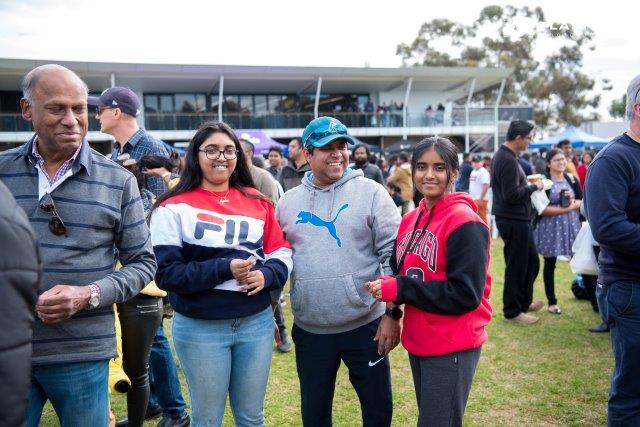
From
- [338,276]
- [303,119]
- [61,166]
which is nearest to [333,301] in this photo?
[338,276]

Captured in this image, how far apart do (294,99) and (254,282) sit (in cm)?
3032

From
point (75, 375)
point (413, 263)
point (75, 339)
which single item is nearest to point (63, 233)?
point (75, 339)

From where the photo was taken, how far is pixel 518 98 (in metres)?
41.6

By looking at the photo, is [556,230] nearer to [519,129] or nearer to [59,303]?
[519,129]

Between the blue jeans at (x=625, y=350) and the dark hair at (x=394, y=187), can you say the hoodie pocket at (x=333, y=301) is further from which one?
the dark hair at (x=394, y=187)

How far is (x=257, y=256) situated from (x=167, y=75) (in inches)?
996

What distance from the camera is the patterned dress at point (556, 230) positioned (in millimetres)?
6016

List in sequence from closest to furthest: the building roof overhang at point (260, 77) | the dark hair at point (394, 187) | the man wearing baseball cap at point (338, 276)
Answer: the man wearing baseball cap at point (338, 276) < the dark hair at point (394, 187) < the building roof overhang at point (260, 77)

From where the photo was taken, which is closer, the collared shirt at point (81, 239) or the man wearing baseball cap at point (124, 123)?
the collared shirt at point (81, 239)

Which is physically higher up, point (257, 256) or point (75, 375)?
point (257, 256)

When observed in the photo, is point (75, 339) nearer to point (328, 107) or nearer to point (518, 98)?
point (328, 107)

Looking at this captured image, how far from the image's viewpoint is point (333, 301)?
2.71 m

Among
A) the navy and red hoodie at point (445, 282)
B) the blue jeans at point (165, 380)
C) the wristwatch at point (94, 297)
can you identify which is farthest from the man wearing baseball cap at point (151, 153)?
the navy and red hoodie at point (445, 282)

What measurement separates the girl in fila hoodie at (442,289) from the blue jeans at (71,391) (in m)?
1.21
